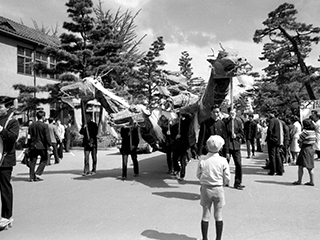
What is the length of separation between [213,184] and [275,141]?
5123 mm

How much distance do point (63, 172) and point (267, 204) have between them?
6463mm

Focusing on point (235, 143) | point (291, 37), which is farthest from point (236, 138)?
point (291, 37)

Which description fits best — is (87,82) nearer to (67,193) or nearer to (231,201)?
(67,193)

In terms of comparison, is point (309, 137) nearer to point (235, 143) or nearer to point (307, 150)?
point (307, 150)

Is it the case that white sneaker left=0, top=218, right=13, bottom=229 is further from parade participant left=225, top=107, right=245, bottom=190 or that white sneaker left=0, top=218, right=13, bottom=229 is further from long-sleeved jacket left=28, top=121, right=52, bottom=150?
parade participant left=225, top=107, right=245, bottom=190

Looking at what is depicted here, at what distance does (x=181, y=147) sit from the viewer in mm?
7125

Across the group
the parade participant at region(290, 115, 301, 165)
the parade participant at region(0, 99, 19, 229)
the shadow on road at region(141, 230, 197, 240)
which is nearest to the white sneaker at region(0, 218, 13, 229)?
the parade participant at region(0, 99, 19, 229)

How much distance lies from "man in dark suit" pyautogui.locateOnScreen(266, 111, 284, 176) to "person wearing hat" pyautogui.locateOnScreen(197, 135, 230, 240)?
4.80m

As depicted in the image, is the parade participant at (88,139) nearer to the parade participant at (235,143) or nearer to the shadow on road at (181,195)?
the shadow on road at (181,195)

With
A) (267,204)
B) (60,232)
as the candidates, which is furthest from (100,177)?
(267,204)

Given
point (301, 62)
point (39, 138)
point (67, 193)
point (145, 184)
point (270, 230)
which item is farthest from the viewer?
point (301, 62)

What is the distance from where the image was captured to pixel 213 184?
12.0ft

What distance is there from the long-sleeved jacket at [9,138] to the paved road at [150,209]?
3.54ft

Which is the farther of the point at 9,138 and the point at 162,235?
the point at 9,138
